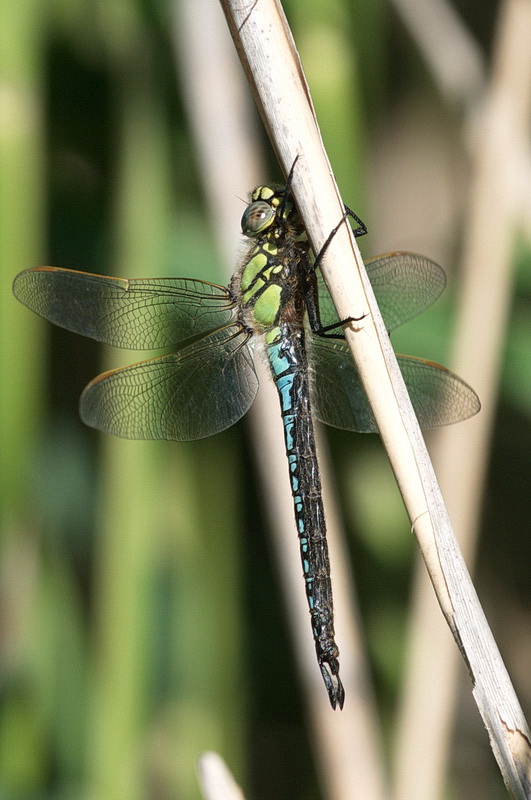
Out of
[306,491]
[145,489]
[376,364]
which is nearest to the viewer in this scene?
[376,364]

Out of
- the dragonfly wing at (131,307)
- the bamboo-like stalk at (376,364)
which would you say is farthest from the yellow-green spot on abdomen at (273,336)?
the bamboo-like stalk at (376,364)

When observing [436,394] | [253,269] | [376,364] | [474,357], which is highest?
[253,269]

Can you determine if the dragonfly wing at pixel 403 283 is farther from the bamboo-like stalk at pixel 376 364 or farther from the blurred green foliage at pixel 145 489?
the bamboo-like stalk at pixel 376 364

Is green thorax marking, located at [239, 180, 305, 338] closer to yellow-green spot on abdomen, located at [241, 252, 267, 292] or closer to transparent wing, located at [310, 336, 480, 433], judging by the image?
yellow-green spot on abdomen, located at [241, 252, 267, 292]

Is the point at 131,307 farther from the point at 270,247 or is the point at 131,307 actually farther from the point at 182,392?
the point at 270,247

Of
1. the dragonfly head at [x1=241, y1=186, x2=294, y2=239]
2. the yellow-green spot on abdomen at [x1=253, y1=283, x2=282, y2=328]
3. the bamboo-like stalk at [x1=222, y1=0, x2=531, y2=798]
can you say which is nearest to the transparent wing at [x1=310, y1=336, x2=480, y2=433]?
the yellow-green spot on abdomen at [x1=253, y1=283, x2=282, y2=328]

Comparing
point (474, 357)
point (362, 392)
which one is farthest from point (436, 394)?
point (474, 357)

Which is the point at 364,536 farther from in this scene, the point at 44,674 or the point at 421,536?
the point at 421,536
